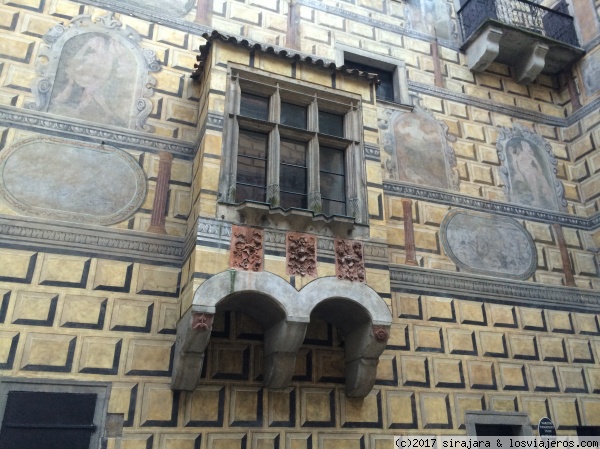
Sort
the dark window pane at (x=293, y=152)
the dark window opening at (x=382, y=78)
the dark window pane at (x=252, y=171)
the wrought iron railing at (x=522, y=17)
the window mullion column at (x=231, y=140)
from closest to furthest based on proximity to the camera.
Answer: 1. the window mullion column at (x=231, y=140)
2. the dark window pane at (x=252, y=171)
3. the dark window pane at (x=293, y=152)
4. the dark window opening at (x=382, y=78)
5. the wrought iron railing at (x=522, y=17)

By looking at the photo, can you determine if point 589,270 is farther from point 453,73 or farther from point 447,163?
point 453,73

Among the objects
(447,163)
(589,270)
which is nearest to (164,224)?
(447,163)

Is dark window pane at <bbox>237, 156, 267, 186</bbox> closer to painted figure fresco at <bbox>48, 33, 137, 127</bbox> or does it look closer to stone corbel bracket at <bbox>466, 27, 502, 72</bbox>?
painted figure fresco at <bbox>48, 33, 137, 127</bbox>

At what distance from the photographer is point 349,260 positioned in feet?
25.4

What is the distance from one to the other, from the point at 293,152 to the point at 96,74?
3.38 metres

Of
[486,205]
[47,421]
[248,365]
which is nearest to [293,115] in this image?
[248,365]

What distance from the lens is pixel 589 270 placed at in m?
10.8

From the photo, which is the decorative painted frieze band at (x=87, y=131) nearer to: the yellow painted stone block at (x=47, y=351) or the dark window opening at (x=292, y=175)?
the dark window opening at (x=292, y=175)

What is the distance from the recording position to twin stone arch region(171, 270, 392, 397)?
22.3 feet

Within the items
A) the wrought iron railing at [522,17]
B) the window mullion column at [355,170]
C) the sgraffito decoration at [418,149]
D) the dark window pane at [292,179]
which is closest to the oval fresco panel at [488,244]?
the sgraffito decoration at [418,149]

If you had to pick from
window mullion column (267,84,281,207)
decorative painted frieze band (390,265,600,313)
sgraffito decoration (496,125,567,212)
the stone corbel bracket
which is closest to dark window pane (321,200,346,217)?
window mullion column (267,84,281,207)

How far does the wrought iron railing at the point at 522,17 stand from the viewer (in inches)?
487

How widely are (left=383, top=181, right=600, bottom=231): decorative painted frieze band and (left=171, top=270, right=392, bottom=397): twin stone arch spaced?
2946mm

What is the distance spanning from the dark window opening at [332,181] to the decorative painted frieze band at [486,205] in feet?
4.83
